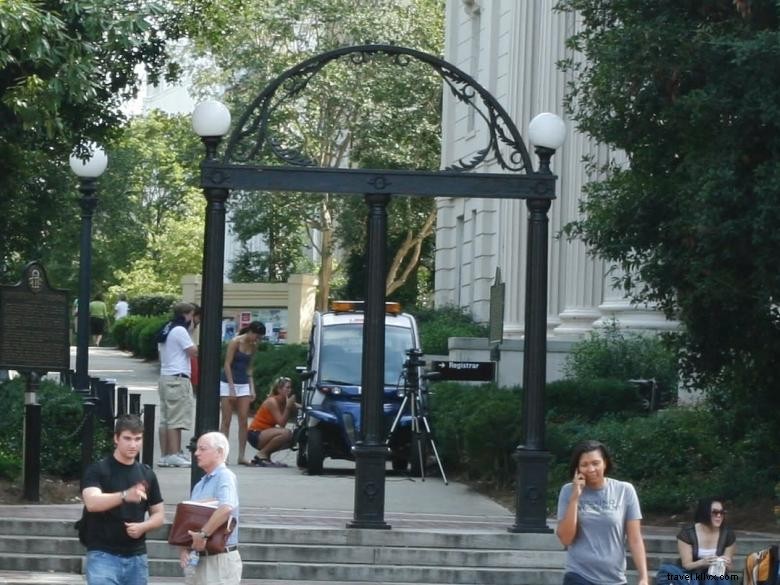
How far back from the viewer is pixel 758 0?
15.6 meters

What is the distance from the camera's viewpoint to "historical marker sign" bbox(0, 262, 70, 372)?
17.4 m

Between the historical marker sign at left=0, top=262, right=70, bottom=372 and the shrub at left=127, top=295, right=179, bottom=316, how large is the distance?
42001mm

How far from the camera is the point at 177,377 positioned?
20.5 metres

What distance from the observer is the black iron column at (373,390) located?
1483 cm

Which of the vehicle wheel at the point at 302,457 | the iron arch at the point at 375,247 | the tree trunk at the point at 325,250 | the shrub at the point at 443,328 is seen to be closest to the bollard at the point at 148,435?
the vehicle wheel at the point at 302,457

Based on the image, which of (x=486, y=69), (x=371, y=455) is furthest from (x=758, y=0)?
(x=486, y=69)

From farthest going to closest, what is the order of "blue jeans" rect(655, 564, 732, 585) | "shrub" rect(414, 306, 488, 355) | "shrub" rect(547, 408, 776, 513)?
"shrub" rect(414, 306, 488, 355) → "shrub" rect(547, 408, 776, 513) → "blue jeans" rect(655, 564, 732, 585)

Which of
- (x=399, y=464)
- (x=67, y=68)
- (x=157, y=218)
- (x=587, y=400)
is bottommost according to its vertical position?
(x=399, y=464)

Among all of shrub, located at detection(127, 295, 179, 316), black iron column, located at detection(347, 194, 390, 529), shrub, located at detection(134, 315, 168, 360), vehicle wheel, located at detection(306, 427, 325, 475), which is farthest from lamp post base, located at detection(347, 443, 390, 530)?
shrub, located at detection(127, 295, 179, 316)

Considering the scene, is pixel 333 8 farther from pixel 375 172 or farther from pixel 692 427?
pixel 375 172

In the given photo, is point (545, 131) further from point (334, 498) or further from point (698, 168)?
point (334, 498)

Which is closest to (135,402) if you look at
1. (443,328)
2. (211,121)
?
(211,121)

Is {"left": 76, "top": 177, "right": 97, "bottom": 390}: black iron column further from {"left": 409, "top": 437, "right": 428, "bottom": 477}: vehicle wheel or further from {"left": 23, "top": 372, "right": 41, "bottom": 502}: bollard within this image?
{"left": 409, "top": 437, "right": 428, "bottom": 477}: vehicle wheel

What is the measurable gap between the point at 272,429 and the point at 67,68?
8316 millimetres
